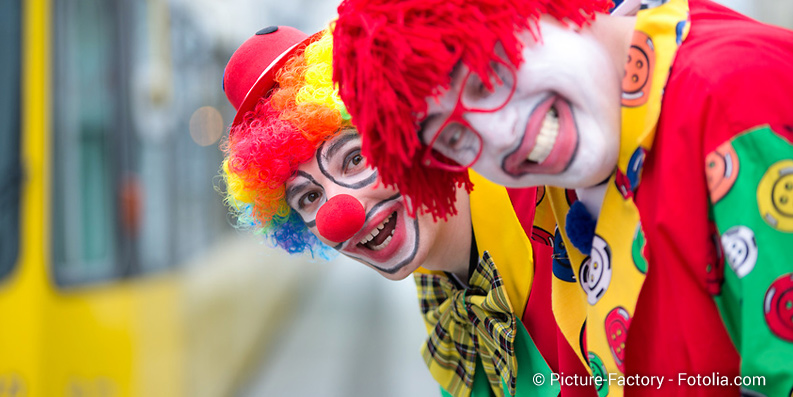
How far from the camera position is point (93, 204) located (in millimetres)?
2695

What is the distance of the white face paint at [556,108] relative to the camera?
3.05 feet

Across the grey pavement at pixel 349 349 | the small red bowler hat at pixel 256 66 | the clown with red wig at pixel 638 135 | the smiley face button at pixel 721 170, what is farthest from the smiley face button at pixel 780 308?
the grey pavement at pixel 349 349

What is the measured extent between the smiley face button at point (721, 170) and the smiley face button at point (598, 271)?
0.67 feet

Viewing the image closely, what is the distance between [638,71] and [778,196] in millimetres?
243

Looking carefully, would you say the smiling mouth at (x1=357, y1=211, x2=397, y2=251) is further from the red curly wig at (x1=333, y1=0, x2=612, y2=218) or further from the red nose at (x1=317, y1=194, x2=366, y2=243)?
the red curly wig at (x1=333, y1=0, x2=612, y2=218)

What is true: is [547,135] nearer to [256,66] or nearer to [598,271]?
[598,271]

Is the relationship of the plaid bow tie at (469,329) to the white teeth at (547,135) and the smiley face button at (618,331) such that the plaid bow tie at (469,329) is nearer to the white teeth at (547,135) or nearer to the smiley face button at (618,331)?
the smiley face button at (618,331)

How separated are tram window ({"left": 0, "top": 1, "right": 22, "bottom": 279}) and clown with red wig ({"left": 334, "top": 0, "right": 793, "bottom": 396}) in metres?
1.82

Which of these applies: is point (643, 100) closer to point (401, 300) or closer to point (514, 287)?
point (514, 287)

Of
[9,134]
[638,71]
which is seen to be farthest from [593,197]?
[9,134]

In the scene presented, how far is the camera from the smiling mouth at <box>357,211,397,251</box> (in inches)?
61.8

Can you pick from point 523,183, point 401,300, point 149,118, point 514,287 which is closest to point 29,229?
point 149,118

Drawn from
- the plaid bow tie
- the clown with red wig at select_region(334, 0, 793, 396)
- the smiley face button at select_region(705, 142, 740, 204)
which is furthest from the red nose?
the smiley face button at select_region(705, 142, 740, 204)

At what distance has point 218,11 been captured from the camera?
16.4ft
